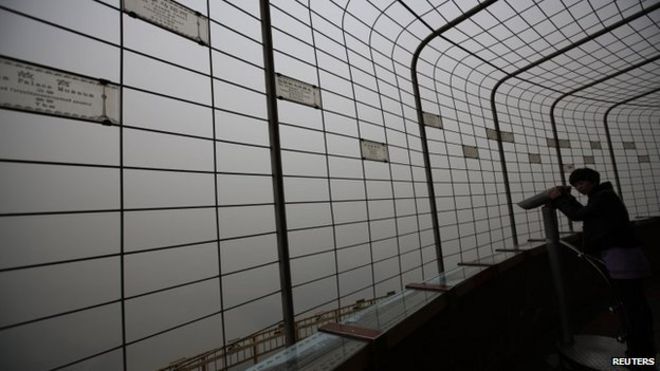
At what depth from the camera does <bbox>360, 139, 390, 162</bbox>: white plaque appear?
3.04 m

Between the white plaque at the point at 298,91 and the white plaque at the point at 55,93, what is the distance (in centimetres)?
115

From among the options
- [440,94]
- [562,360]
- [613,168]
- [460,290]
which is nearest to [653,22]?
[440,94]

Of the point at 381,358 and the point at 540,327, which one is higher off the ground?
the point at 381,358

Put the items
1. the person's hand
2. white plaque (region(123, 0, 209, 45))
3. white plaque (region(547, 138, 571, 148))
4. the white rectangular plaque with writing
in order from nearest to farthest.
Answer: white plaque (region(123, 0, 209, 45))
the person's hand
the white rectangular plaque with writing
white plaque (region(547, 138, 571, 148))

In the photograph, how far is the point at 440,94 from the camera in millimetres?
4227

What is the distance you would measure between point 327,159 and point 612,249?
2474 mm

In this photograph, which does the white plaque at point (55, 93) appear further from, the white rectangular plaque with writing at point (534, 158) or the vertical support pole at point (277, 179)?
the white rectangular plaque with writing at point (534, 158)

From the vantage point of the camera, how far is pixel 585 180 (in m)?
2.30

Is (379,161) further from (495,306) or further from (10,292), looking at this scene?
(10,292)

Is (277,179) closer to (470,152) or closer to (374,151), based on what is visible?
(374,151)

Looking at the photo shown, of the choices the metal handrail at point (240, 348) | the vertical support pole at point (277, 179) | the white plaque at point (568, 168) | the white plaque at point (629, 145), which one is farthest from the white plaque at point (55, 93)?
the white plaque at point (629, 145)

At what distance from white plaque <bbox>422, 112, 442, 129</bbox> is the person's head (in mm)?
1867

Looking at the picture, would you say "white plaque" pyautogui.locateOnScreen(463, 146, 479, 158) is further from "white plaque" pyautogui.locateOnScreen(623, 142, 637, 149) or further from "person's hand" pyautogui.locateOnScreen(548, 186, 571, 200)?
"white plaque" pyautogui.locateOnScreen(623, 142, 637, 149)

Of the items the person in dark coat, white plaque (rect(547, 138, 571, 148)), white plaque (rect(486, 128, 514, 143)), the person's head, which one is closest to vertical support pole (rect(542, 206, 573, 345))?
the person in dark coat
